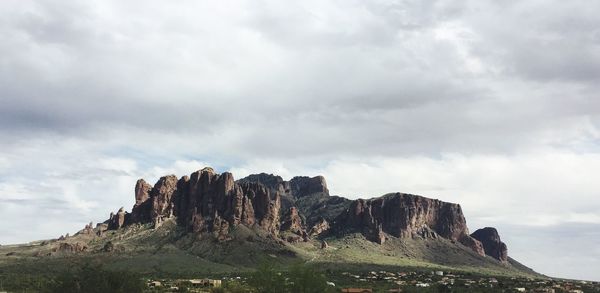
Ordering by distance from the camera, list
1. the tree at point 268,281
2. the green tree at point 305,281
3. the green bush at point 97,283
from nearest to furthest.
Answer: the green tree at point 305,281, the green bush at point 97,283, the tree at point 268,281

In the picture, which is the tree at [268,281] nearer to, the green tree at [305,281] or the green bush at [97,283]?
the green tree at [305,281]

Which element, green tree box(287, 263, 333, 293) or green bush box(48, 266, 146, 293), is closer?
green tree box(287, 263, 333, 293)

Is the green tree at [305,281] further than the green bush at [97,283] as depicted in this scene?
No

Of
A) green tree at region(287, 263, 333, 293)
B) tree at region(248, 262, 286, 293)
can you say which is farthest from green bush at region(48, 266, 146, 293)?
green tree at region(287, 263, 333, 293)

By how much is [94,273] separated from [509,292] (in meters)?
142

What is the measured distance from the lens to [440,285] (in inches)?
7830

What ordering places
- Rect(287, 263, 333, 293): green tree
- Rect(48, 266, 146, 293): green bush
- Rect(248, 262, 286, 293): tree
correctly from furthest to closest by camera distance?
Rect(248, 262, 286, 293): tree
Rect(48, 266, 146, 293): green bush
Rect(287, 263, 333, 293): green tree

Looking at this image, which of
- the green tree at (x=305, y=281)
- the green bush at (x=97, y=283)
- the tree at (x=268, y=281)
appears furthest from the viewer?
the tree at (x=268, y=281)

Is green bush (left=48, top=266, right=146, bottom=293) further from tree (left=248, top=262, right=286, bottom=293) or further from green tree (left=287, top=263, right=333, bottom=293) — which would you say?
green tree (left=287, top=263, right=333, bottom=293)

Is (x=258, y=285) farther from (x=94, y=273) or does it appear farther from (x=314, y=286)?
(x=94, y=273)

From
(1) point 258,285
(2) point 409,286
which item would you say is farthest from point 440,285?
(1) point 258,285

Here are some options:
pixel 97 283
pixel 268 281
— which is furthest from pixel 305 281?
pixel 97 283

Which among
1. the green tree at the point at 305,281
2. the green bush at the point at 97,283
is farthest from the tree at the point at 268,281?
the green bush at the point at 97,283

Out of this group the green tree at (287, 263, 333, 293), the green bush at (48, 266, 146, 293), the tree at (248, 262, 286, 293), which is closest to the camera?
the green tree at (287, 263, 333, 293)
